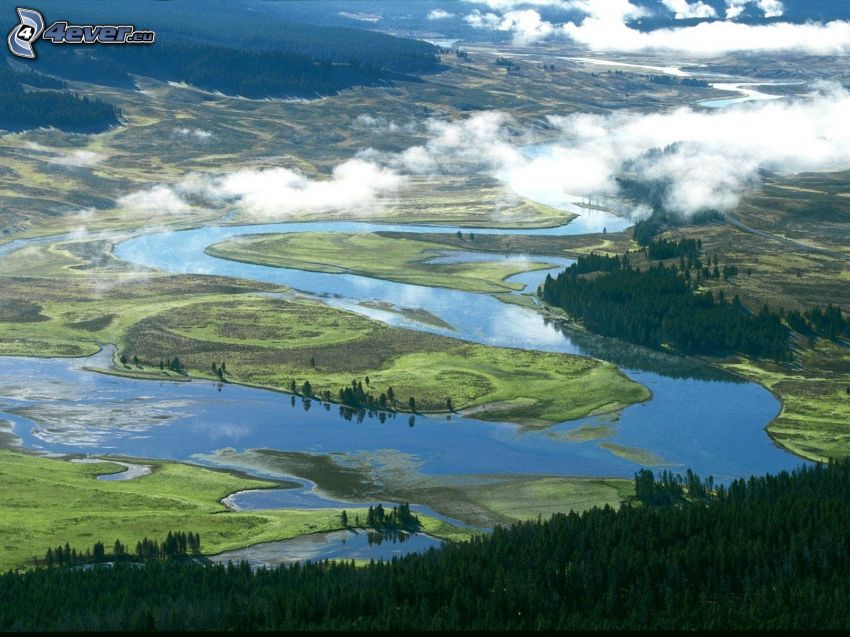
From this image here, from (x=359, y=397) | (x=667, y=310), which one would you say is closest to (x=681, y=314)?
(x=667, y=310)

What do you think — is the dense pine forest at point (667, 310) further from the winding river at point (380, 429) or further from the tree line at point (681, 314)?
the winding river at point (380, 429)

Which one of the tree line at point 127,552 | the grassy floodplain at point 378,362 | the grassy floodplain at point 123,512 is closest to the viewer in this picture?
the tree line at point 127,552

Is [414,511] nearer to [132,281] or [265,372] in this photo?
[265,372]

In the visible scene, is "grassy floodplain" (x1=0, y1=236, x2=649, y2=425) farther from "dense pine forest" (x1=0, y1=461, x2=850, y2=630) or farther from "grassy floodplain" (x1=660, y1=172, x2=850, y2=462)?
"dense pine forest" (x1=0, y1=461, x2=850, y2=630)

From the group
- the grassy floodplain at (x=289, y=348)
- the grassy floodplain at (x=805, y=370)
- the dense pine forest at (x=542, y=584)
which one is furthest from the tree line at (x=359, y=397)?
the dense pine forest at (x=542, y=584)

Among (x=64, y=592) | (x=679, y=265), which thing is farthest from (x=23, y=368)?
(x=679, y=265)

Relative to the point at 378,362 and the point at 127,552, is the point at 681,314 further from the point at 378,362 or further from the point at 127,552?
the point at 127,552

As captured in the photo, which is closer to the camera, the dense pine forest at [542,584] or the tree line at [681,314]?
the dense pine forest at [542,584]

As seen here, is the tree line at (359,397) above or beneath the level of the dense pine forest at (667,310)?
beneath
